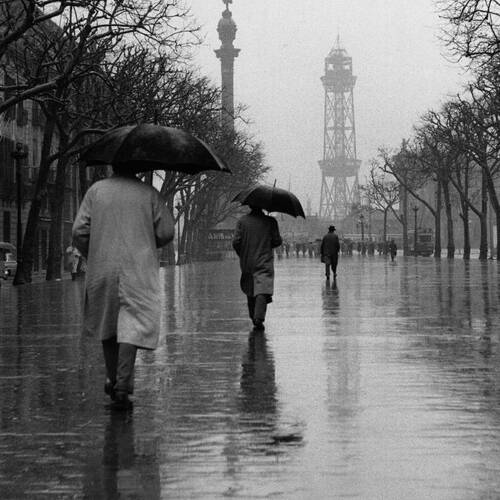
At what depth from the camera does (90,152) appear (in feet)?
27.0

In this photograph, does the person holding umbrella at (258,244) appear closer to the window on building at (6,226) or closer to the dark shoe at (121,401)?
the dark shoe at (121,401)

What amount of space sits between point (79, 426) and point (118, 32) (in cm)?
1805

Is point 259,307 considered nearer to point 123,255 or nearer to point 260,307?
point 260,307

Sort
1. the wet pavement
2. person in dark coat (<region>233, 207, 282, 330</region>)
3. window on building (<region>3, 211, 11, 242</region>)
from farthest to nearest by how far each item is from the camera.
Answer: window on building (<region>3, 211, 11, 242</region>) < person in dark coat (<region>233, 207, 282, 330</region>) < the wet pavement

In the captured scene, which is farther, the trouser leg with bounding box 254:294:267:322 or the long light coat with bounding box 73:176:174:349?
the trouser leg with bounding box 254:294:267:322

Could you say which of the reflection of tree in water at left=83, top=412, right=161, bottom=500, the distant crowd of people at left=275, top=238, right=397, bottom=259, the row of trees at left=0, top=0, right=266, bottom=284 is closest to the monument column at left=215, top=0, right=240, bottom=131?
the distant crowd of people at left=275, top=238, right=397, bottom=259

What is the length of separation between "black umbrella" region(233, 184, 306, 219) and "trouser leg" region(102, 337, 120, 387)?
627 centimetres

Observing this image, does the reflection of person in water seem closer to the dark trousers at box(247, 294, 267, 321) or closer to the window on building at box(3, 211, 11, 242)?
the dark trousers at box(247, 294, 267, 321)

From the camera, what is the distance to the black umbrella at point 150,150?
7930 mm

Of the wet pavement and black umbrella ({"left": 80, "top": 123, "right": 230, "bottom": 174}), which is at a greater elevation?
black umbrella ({"left": 80, "top": 123, "right": 230, "bottom": 174})

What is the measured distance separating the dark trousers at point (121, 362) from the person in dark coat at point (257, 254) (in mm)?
5906

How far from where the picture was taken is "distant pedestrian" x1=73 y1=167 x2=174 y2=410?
7.50 m

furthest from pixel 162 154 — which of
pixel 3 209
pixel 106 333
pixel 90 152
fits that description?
pixel 3 209

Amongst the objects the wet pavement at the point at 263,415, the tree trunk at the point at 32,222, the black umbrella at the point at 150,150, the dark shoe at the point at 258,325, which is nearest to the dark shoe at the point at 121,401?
the wet pavement at the point at 263,415
